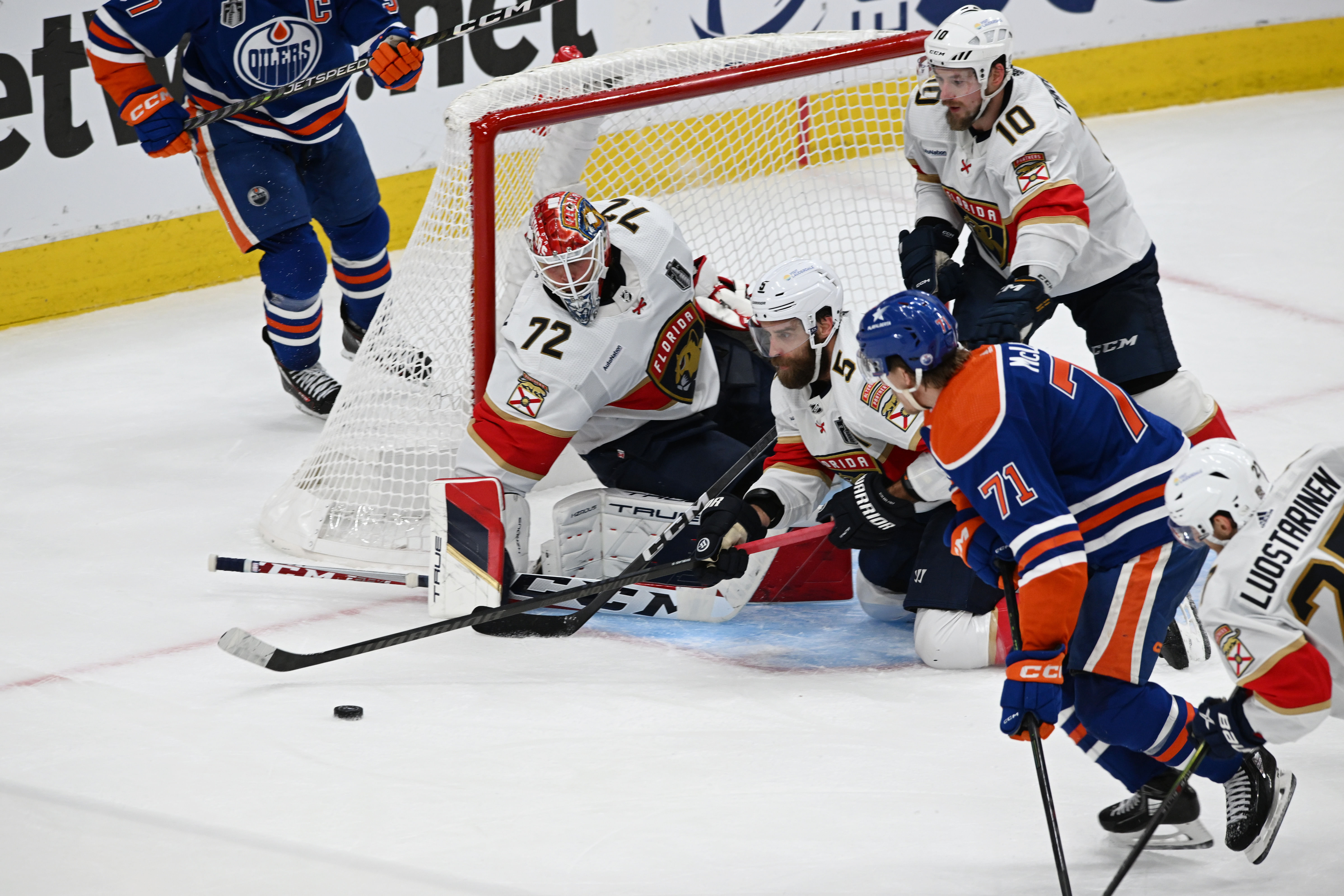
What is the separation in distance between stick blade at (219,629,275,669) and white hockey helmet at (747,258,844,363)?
1.19 metres

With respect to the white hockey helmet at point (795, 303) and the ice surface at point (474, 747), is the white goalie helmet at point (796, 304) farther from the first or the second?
the ice surface at point (474, 747)

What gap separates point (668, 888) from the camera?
255cm

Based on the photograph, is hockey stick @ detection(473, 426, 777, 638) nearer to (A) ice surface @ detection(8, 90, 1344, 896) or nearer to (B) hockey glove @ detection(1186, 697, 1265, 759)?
(A) ice surface @ detection(8, 90, 1344, 896)

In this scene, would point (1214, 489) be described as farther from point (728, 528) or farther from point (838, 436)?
point (728, 528)

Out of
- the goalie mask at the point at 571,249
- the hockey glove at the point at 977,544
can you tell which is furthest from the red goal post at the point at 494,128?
the hockey glove at the point at 977,544

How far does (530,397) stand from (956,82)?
1149mm

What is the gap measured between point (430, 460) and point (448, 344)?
0.29m

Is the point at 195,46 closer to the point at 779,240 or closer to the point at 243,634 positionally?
the point at 779,240

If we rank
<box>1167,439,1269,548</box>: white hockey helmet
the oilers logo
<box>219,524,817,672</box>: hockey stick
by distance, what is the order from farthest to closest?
the oilers logo < <box>219,524,817,672</box>: hockey stick < <box>1167,439,1269,548</box>: white hockey helmet

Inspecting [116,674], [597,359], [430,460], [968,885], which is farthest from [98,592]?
[968,885]

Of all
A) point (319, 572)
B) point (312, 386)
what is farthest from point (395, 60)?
point (319, 572)

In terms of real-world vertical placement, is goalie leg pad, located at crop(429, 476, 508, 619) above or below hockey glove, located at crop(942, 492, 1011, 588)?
below

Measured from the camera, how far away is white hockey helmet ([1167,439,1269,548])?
219 centimetres

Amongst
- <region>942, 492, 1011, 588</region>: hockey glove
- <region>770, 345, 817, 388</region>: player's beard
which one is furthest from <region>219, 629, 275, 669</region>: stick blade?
<region>942, 492, 1011, 588</region>: hockey glove
